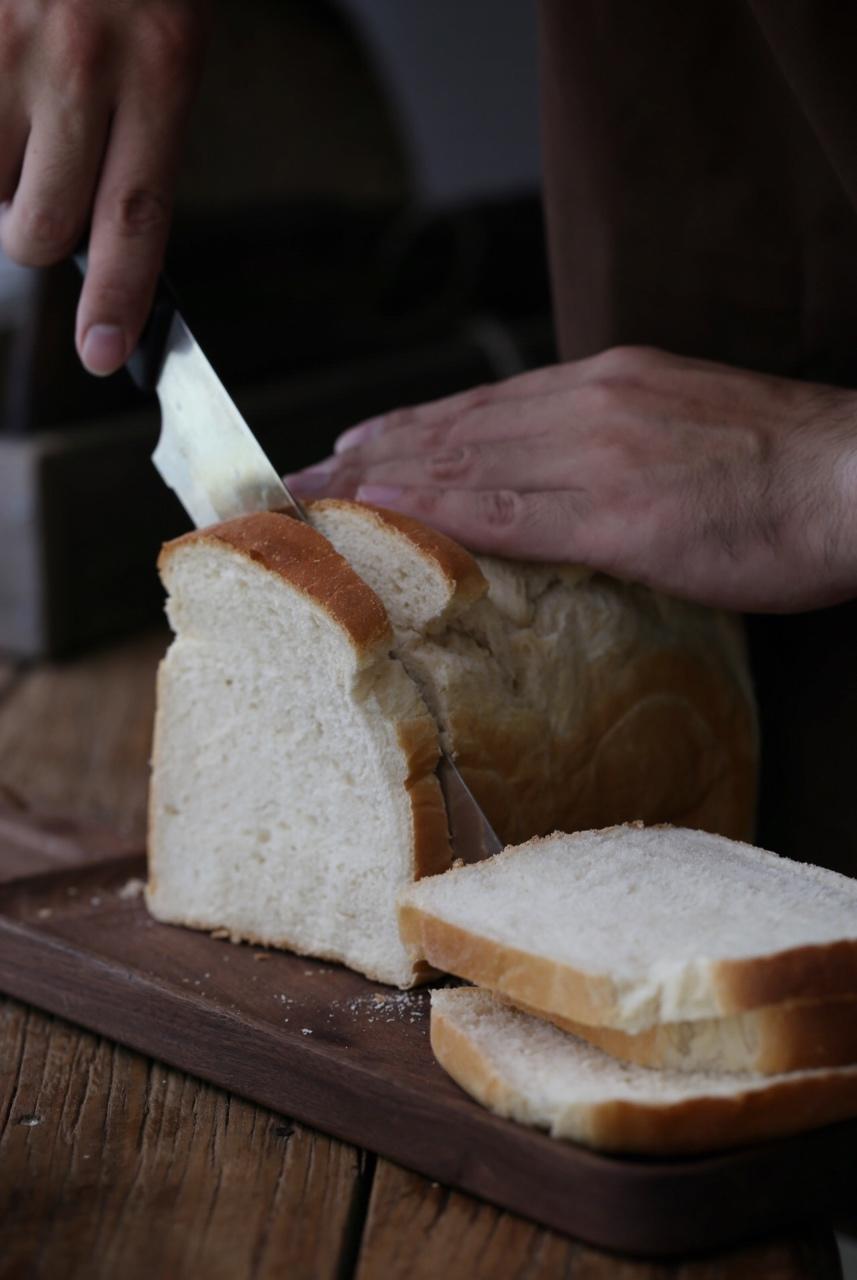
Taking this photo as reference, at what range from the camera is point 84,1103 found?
1.46 m

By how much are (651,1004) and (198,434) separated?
0.87 meters

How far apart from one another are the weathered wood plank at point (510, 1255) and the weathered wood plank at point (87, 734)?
114 centimetres

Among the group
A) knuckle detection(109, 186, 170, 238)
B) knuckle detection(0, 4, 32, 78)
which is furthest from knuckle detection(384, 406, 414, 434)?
knuckle detection(0, 4, 32, 78)

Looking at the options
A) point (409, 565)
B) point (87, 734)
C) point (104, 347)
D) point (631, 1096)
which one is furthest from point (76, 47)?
point (87, 734)

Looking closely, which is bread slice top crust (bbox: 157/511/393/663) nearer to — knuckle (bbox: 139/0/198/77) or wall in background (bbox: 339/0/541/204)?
knuckle (bbox: 139/0/198/77)

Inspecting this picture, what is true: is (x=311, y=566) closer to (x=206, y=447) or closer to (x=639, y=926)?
(x=206, y=447)

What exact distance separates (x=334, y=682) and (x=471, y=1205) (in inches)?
21.4

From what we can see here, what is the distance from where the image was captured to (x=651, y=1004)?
125 centimetres

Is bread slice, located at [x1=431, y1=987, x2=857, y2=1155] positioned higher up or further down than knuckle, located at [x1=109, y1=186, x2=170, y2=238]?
further down

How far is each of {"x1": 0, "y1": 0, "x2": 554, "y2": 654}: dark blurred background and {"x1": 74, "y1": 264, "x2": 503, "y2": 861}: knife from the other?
4.67 ft

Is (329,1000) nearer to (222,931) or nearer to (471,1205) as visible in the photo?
(222,931)

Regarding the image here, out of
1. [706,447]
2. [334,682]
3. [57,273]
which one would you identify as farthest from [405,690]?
[57,273]

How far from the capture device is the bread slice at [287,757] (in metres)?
1.60

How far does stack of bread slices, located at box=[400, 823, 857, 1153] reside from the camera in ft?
3.97
